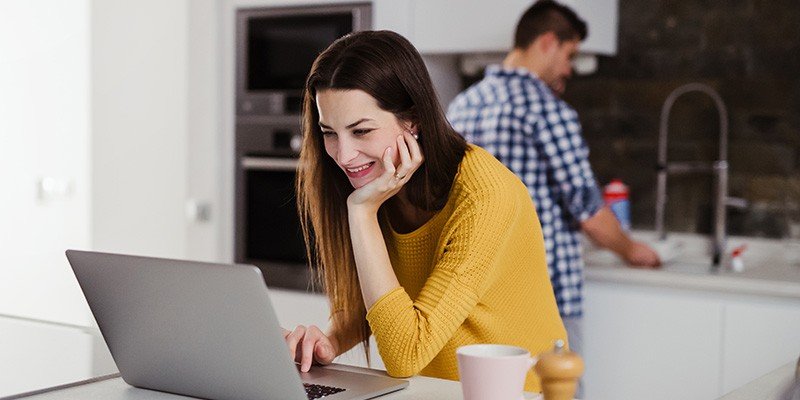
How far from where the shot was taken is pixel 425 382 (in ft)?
5.35

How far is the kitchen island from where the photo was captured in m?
3.06

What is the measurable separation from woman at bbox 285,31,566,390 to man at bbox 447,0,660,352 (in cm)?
131

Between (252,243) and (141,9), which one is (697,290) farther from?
(141,9)

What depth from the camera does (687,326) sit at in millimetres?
3193

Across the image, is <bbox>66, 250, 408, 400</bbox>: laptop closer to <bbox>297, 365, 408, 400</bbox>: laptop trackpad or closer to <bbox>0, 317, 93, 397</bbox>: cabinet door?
<bbox>297, 365, 408, 400</bbox>: laptop trackpad

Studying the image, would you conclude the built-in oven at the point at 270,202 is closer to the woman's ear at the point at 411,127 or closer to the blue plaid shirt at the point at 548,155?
the blue plaid shirt at the point at 548,155

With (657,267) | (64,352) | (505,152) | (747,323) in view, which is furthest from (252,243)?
(64,352)

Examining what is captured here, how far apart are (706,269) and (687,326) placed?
0.93 ft

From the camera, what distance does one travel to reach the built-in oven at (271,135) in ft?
12.3

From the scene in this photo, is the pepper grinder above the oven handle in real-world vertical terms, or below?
below

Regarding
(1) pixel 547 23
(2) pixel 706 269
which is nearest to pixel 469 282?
(1) pixel 547 23

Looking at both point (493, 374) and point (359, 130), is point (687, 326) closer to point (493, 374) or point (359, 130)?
point (359, 130)

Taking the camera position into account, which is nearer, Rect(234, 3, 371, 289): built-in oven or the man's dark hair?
the man's dark hair

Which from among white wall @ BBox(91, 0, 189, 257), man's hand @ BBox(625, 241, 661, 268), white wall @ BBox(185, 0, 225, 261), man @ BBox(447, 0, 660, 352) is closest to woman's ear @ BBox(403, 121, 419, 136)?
man @ BBox(447, 0, 660, 352)
